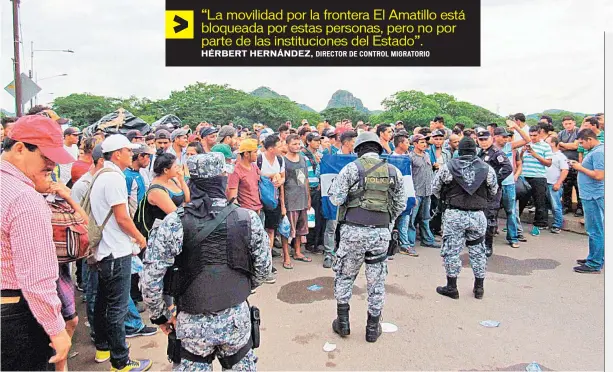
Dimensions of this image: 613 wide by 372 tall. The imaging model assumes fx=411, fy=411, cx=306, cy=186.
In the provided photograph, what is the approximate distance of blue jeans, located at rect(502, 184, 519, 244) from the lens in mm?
7031

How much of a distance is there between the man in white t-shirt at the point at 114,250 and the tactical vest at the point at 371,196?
6.38 ft

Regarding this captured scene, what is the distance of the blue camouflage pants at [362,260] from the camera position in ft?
12.9

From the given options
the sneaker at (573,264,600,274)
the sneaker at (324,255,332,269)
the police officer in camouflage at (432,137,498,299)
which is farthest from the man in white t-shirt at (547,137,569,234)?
the sneaker at (324,255,332,269)

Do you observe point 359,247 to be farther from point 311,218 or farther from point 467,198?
point 311,218

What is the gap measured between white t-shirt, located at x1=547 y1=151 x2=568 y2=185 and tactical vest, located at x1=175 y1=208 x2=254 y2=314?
7.17m

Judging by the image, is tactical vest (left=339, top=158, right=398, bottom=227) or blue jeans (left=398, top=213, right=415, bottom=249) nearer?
tactical vest (left=339, top=158, right=398, bottom=227)

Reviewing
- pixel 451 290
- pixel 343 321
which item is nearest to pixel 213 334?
pixel 343 321

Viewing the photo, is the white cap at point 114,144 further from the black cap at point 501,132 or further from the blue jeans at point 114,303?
the black cap at point 501,132

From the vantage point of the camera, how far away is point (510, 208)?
7031 mm

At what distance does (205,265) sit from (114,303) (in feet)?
4.49

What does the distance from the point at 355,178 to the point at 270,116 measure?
55.1 metres

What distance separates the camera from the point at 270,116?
57938 mm

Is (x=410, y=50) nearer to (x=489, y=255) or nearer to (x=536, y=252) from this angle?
(x=489, y=255)

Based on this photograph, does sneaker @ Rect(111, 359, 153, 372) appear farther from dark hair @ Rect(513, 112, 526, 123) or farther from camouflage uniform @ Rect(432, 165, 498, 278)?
dark hair @ Rect(513, 112, 526, 123)
